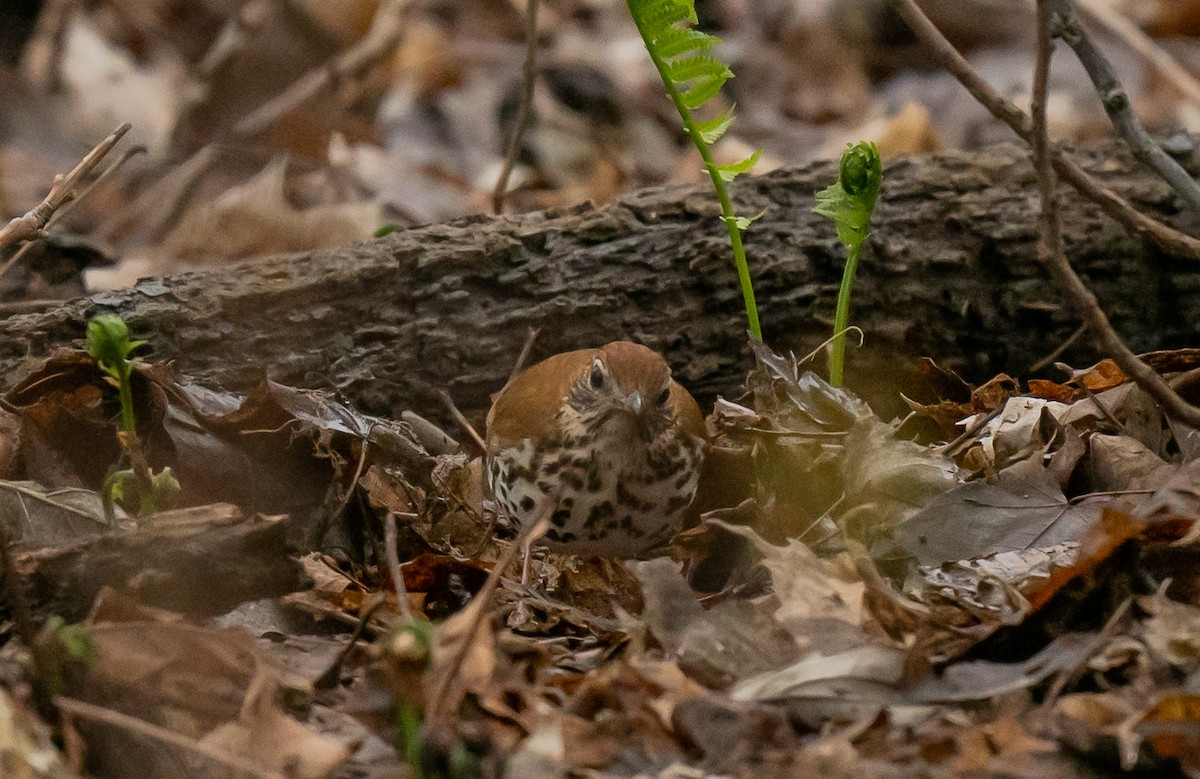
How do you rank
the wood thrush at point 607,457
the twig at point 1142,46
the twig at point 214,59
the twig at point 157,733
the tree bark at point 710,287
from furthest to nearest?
1. the twig at point 214,59
2. the twig at point 1142,46
3. the tree bark at point 710,287
4. the wood thrush at point 607,457
5. the twig at point 157,733

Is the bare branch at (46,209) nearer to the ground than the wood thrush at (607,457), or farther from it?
farther from it

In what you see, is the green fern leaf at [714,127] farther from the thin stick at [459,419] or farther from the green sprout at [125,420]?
the green sprout at [125,420]

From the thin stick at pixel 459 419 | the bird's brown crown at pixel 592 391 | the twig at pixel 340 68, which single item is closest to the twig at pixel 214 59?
the twig at pixel 340 68

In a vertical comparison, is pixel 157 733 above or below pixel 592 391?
above

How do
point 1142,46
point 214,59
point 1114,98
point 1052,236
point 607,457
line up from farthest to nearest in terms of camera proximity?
point 214,59
point 1142,46
point 607,457
point 1114,98
point 1052,236

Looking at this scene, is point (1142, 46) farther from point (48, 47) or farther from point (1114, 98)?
point (48, 47)

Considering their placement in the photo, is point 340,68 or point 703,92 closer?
point 703,92

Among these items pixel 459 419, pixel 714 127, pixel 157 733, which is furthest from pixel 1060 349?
pixel 157 733

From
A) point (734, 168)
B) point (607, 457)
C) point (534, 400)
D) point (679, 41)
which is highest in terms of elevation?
point (679, 41)

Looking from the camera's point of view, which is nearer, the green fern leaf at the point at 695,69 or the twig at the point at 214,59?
the green fern leaf at the point at 695,69

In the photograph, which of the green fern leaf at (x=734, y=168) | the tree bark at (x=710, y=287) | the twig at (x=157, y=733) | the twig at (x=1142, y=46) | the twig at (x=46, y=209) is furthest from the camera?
the twig at (x=1142, y=46)
